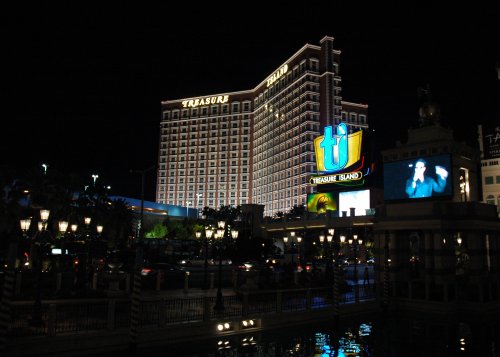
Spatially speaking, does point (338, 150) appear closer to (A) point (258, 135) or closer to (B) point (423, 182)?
(B) point (423, 182)

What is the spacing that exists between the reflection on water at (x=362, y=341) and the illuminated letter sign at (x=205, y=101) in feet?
470

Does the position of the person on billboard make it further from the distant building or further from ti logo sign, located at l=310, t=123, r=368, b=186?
the distant building

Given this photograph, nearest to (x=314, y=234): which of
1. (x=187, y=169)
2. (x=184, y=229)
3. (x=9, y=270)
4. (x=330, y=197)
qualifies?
(x=330, y=197)

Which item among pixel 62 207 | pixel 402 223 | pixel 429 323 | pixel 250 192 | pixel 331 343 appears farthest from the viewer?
pixel 250 192

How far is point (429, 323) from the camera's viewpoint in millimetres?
22641

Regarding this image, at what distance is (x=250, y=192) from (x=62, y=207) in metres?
116

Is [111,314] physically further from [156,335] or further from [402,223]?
[402,223]

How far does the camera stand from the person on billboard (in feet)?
118

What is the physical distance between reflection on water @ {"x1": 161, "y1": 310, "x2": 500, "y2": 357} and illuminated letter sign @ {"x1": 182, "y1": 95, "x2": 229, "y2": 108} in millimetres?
143301

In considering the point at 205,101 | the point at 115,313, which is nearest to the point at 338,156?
the point at 115,313

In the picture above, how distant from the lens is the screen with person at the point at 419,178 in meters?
35.9

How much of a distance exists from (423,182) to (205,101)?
133746 millimetres

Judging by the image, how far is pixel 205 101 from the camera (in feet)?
538

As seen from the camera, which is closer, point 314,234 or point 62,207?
point 62,207
